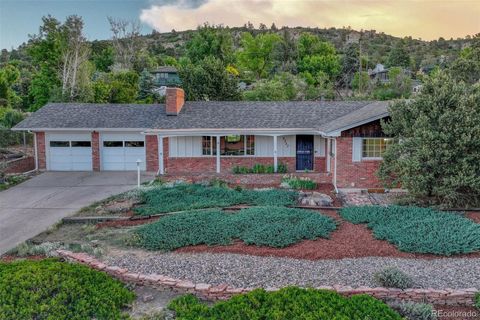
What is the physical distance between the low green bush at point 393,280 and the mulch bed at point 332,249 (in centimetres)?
156

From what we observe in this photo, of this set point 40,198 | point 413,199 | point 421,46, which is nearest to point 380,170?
point 413,199

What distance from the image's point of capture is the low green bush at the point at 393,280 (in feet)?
19.4

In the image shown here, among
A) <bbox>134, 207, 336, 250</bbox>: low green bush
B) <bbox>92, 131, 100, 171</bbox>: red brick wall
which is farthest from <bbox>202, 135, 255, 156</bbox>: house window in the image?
<bbox>134, 207, 336, 250</bbox>: low green bush

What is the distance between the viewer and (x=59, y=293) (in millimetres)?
5461

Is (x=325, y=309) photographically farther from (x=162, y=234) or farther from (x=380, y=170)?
(x=380, y=170)

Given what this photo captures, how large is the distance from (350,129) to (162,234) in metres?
9.03

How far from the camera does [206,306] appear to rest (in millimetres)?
5434

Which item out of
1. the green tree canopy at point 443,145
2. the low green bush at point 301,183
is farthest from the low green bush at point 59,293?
the low green bush at point 301,183

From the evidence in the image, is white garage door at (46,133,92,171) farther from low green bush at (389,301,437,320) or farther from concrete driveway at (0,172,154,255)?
low green bush at (389,301,437,320)

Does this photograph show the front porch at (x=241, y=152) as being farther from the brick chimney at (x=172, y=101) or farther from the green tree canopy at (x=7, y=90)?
the green tree canopy at (x=7, y=90)

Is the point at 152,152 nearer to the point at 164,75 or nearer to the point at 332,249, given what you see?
the point at 332,249

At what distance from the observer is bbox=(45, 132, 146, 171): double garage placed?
19.8 m

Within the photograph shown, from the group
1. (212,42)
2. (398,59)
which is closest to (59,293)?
(212,42)

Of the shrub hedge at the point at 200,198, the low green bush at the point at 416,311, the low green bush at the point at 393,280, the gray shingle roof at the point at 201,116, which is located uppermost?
the gray shingle roof at the point at 201,116
